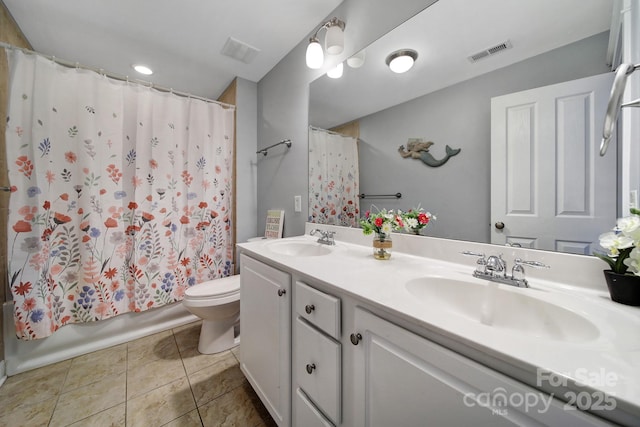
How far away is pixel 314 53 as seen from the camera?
4.62 feet

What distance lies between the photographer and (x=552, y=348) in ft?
1.30

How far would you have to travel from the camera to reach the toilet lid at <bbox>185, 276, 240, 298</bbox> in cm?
150

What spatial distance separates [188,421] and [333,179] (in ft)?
4.96

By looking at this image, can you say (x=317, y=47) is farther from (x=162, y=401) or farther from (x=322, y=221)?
(x=162, y=401)

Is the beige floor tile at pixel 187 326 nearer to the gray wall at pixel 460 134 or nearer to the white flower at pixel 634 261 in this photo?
the gray wall at pixel 460 134

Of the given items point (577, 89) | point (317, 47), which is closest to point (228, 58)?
point (317, 47)

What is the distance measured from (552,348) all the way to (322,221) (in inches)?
51.4

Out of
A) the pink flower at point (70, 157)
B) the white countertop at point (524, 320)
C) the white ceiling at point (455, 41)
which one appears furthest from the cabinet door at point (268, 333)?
the pink flower at point (70, 157)

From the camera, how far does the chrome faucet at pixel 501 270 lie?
0.71m

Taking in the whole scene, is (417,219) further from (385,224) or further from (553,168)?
(553,168)

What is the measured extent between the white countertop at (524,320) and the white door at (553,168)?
0.09m

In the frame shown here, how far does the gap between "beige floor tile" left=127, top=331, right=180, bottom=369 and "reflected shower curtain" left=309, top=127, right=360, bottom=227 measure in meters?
1.39

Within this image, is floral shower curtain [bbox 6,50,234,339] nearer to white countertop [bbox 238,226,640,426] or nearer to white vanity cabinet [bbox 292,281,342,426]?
white countertop [bbox 238,226,640,426]

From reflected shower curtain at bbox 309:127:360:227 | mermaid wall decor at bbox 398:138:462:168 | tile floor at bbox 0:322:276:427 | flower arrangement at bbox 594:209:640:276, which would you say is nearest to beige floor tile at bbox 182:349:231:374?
tile floor at bbox 0:322:276:427
